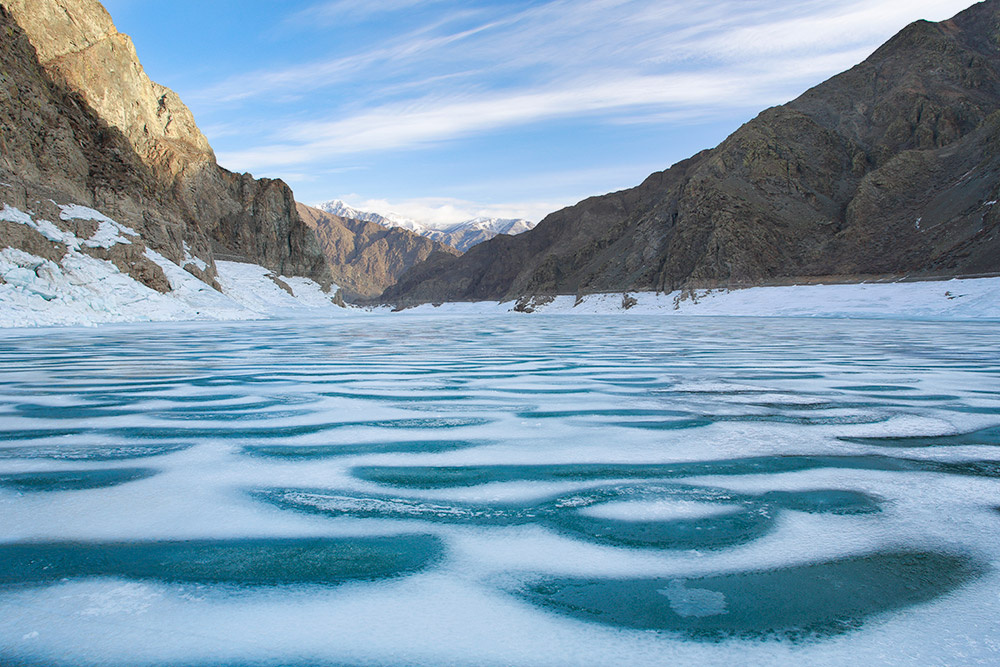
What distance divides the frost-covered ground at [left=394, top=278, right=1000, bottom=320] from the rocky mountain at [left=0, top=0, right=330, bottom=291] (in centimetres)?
3394

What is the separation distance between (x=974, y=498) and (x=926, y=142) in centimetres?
6458

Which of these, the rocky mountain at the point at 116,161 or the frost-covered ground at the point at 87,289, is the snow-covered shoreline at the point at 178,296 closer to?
the frost-covered ground at the point at 87,289

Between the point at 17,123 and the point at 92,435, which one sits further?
the point at 17,123

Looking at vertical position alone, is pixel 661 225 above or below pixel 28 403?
above

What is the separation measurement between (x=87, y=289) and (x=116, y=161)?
1425cm

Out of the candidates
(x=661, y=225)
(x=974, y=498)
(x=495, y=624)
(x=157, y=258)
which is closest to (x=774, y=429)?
(x=974, y=498)

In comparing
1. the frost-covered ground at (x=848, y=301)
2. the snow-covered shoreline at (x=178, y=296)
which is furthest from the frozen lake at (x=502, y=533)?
the frost-covered ground at (x=848, y=301)

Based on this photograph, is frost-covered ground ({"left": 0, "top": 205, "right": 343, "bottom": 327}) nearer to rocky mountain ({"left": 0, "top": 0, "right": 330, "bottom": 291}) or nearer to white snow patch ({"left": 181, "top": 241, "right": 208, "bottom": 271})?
rocky mountain ({"left": 0, "top": 0, "right": 330, "bottom": 291})

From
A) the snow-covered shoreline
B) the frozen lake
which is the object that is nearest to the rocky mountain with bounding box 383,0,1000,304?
the snow-covered shoreline

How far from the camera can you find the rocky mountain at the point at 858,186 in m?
42.1

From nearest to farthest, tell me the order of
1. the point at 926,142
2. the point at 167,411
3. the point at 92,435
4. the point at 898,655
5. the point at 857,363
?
the point at 898,655
the point at 92,435
the point at 167,411
the point at 857,363
the point at 926,142

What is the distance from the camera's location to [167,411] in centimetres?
447

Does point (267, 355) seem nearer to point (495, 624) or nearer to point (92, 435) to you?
point (92, 435)

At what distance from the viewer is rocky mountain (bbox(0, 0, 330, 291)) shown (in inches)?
1062
